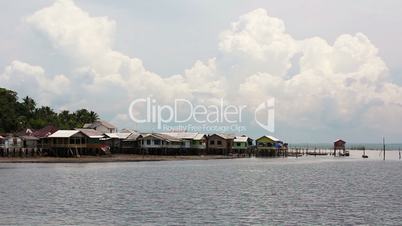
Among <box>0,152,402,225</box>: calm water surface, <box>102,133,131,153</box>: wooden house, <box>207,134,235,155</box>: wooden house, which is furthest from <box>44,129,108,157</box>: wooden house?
<box>0,152,402,225</box>: calm water surface

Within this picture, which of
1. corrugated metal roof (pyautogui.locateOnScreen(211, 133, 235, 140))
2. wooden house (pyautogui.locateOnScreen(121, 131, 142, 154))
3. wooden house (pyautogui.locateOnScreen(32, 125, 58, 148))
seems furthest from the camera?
corrugated metal roof (pyautogui.locateOnScreen(211, 133, 235, 140))

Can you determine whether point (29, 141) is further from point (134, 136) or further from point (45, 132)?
point (134, 136)

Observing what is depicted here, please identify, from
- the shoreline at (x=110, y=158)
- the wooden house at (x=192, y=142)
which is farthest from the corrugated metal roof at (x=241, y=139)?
the wooden house at (x=192, y=142)

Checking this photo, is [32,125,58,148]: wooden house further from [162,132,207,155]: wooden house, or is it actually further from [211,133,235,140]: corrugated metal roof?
[211,133,235,140]: corrugated metal roof

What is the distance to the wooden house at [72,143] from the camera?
330 ft

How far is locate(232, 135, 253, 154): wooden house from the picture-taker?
430 feet

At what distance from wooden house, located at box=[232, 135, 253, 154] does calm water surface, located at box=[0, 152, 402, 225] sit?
62972 mm

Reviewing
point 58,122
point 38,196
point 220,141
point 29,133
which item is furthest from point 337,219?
point 58,122

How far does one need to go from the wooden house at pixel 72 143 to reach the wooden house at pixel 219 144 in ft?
103

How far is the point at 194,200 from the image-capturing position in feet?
145

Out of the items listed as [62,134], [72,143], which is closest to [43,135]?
[62,134]

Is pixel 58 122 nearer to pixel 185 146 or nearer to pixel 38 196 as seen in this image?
pixel 185 146

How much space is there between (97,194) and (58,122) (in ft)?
270

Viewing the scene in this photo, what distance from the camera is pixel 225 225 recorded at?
1293 inches
